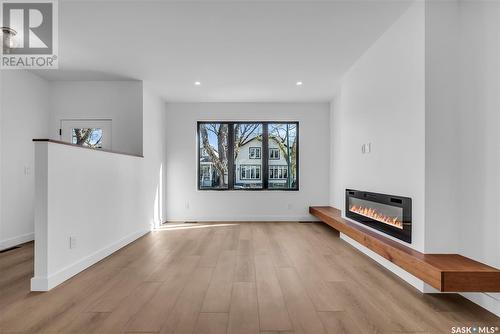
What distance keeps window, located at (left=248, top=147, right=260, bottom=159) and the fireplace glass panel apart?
8.14 feet

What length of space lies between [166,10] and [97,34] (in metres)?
0.99

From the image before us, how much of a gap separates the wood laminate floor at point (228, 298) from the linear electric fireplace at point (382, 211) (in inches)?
18.0

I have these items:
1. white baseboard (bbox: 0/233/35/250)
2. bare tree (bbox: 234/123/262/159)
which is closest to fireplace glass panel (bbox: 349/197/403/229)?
bare tree (bbox: 234/123/262/159)

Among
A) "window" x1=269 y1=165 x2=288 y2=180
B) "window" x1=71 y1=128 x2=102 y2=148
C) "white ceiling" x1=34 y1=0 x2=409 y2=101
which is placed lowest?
"window" x1=269 y1=165 x2=288 y2=180

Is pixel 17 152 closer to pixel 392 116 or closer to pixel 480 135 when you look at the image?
pixel 392 116

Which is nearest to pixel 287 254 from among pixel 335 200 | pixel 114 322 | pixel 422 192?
pixel 422 192

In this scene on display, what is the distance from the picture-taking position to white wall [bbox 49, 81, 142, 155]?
4.47 m

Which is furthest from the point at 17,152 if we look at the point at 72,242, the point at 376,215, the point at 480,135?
the point at 480,135

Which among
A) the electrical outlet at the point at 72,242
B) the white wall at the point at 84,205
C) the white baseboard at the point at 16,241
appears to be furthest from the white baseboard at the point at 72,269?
the white baseboard at the point at 16,241

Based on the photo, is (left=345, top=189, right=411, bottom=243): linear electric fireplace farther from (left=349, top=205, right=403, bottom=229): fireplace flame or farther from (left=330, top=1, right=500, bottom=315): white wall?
(left=330, top=1, right=500, bottom=315): white wall

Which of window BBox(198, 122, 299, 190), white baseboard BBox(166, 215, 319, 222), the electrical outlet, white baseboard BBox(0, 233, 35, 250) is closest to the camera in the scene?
the electrical outlet

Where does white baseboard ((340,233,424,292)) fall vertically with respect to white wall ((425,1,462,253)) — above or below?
below

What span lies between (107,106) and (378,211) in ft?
14.5

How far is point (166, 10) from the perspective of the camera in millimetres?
2510
